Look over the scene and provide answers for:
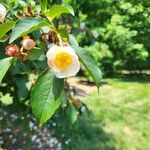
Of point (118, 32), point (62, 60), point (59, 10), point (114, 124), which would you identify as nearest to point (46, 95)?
point (62, 60)

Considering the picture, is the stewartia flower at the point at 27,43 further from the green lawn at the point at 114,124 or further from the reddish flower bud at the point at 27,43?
the green lawn at the point at 114,124

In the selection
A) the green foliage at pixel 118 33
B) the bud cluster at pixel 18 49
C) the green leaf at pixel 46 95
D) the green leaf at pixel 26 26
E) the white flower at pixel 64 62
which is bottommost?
the green foliage at pixel 118 33

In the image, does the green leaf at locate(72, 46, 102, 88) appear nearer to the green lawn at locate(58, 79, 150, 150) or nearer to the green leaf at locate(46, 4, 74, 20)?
the green leaf at locate(46, 4, 74, 20)

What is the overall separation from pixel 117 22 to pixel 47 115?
10.2 m

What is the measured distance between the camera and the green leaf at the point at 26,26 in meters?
1.30

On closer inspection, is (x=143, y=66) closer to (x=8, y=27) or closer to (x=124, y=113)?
(x=124, y=113)

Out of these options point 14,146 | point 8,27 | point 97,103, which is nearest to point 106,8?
point 97,103

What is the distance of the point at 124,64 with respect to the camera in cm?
1251

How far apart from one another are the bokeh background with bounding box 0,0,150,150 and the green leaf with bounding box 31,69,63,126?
33 cm

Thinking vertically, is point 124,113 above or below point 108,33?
above

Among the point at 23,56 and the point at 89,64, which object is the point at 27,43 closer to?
the point at 23,56

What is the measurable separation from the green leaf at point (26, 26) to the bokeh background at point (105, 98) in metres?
0.45

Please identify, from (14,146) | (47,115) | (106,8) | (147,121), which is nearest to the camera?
(47,115)

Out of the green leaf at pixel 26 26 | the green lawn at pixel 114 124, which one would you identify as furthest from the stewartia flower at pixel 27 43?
the green lawn at pixel 114 124
